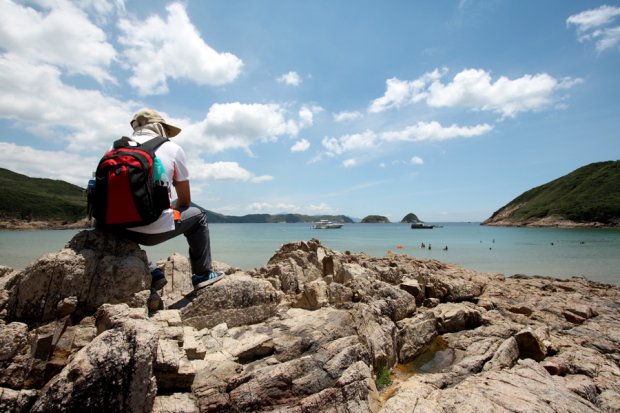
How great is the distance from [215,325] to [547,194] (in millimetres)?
226852

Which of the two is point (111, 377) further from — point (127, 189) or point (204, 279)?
point (204, 279)

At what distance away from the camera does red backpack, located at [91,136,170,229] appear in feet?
15.9

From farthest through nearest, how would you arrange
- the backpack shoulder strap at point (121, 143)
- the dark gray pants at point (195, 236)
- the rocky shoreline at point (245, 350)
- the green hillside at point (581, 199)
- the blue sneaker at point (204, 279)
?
the green hillside at point (581, 199), the blue sneaker at point (204, 279), the dark gray pants at point (195, 236), the backpack shoulder strap at point (121, 143), the rocky shoreline at point (245, 350)

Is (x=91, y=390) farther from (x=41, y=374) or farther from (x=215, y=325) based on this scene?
(x=215, y=325)

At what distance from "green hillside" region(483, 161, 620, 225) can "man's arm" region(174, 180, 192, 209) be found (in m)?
163

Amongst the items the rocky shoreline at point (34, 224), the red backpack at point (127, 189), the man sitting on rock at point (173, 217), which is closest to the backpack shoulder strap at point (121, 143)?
the red backpack at point (127, 189)

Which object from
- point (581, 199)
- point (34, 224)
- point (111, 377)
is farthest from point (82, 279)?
point (581, 199)

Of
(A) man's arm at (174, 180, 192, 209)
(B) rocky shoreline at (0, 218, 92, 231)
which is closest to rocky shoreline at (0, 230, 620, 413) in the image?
(A) man's arm at (174, 180, 192, 209)

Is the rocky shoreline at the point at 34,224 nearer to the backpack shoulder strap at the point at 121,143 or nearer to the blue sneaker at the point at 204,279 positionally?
the blue sneaker at the point at 204,279

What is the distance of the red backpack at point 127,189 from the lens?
15.9 ft

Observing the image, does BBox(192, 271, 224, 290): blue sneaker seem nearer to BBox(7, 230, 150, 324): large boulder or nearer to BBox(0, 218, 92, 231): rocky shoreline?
BBox(7, 230, 150, 324): large boulder

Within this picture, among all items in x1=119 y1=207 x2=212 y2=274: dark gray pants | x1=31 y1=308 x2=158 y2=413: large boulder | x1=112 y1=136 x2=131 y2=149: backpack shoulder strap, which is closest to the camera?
x1=31 y1=308 x2=158 y2=413: large boulder

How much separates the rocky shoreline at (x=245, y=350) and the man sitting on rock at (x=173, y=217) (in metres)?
0.42

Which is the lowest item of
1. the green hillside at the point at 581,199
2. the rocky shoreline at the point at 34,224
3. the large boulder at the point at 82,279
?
the rocky shoreline at the point at 34,224
